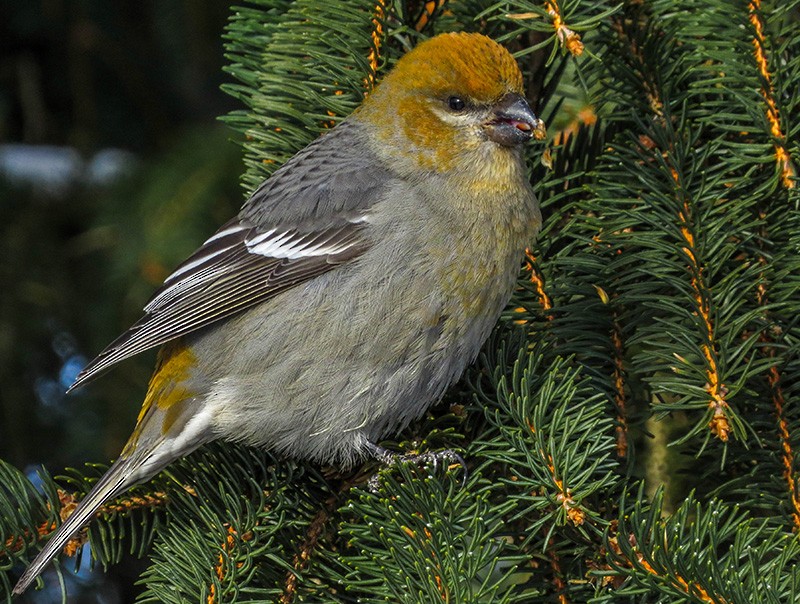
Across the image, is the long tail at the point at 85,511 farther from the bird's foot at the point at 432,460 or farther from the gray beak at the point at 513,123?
the gray beak at the point at 513,123

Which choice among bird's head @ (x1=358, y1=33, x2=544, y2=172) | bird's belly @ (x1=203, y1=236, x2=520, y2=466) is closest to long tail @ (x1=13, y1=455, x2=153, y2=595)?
bird's belly @ (x1=203, y1=236, x2=520, y2=466)

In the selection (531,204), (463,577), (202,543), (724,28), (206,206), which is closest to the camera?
(463,577)

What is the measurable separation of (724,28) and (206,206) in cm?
236

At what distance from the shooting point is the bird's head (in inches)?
125

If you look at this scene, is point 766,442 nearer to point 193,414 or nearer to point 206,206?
point 193,414

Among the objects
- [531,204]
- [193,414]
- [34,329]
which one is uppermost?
[531,204]

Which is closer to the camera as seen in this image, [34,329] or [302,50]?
[302,50]

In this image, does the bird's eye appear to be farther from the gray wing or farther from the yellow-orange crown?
the gray wing

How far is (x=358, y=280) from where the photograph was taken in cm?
326

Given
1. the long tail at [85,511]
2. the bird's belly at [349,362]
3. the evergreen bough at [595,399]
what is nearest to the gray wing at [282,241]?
the bird's belly at [349,362]

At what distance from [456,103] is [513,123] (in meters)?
0.27

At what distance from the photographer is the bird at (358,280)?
3137mm

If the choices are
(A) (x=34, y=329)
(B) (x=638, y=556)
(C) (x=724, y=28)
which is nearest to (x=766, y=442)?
(B) (x=638, y=556)

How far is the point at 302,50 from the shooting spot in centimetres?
335
